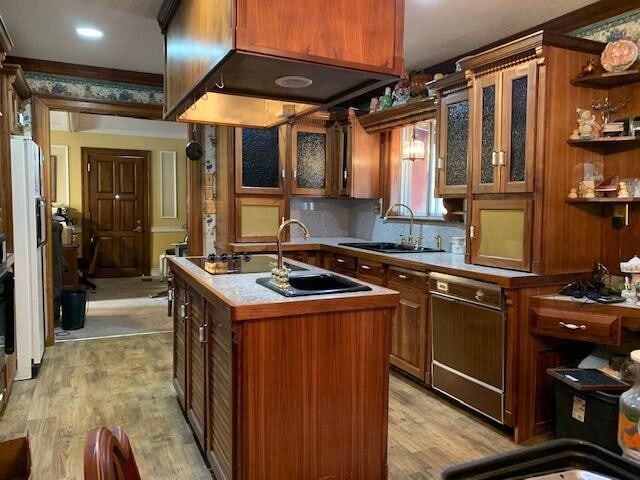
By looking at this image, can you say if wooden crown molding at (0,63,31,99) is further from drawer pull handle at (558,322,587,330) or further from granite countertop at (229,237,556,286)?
drawer pull handle at (558,322,587,330)

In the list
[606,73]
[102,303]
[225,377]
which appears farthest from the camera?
[102,303]

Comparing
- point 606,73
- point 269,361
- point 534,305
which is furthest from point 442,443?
point 606,73

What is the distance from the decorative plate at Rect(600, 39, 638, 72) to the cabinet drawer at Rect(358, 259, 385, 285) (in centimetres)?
196

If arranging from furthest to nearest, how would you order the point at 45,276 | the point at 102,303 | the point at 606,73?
the point at 102,303
the point at 45,276
the point at 606,73

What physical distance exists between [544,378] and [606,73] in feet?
5.68

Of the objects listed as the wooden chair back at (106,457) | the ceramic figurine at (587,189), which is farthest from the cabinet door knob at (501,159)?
the wooden chair back at (106,457)

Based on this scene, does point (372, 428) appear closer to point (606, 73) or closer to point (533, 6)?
point (606, 73)

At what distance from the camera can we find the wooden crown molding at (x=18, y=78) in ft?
11.0

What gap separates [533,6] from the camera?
2.94 m

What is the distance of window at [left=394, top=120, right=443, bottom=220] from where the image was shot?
4.27 metres

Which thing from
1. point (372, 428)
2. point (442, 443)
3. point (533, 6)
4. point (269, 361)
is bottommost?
point (442, 443)

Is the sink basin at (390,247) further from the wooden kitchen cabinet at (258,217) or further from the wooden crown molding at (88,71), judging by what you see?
the wooden crown molding at (88,71)

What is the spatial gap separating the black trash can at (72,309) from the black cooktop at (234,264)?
2.47 meters

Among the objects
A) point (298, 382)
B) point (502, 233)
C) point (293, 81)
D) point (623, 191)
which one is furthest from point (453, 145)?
point (298, 382)
